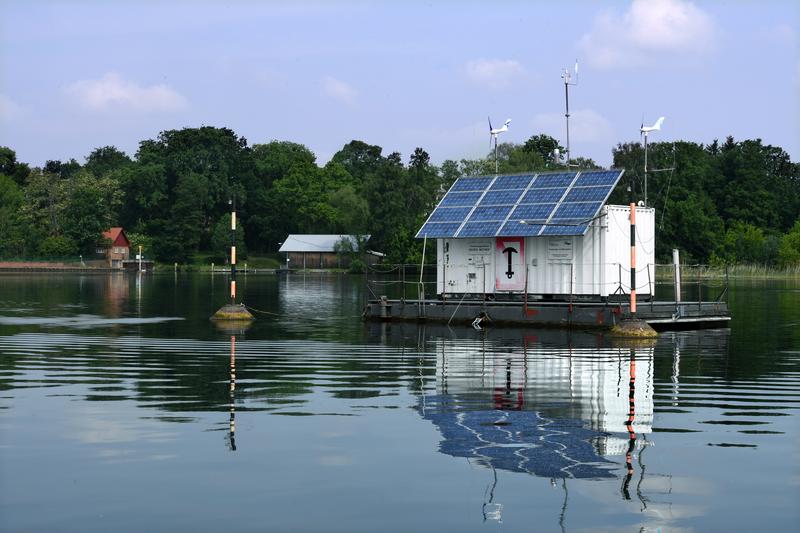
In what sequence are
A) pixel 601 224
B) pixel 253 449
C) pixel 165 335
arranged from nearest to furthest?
pixel 253 449 → pixel 165 335 → pixel 601 224

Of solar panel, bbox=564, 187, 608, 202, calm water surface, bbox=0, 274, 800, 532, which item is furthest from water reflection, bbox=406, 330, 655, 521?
solar panel, bbox=564, 187, 608, 202

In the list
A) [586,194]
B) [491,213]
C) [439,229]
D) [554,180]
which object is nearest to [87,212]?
[439,229]

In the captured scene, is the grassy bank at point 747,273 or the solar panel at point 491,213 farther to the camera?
the grassy bank at point 747,273

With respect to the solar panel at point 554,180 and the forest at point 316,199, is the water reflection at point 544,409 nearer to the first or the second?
the solar panel at point 554,180

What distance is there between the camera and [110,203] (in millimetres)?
176000

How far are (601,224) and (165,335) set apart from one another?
20000 millimetres

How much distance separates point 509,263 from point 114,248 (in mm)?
133916

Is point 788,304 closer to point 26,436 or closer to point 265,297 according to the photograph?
point 265,297

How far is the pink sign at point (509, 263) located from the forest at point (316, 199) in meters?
89.1

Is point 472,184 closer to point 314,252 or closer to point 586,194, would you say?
point 586,194

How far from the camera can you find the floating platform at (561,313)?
44.4 m

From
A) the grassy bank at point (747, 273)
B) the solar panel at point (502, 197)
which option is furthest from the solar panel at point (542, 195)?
the grassy bank at point (747, 273)

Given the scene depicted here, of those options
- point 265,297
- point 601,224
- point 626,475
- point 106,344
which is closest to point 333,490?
point 626,475

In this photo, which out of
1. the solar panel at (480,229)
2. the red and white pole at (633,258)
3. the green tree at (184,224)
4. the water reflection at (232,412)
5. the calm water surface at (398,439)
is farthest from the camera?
the green tree at (184,224)
